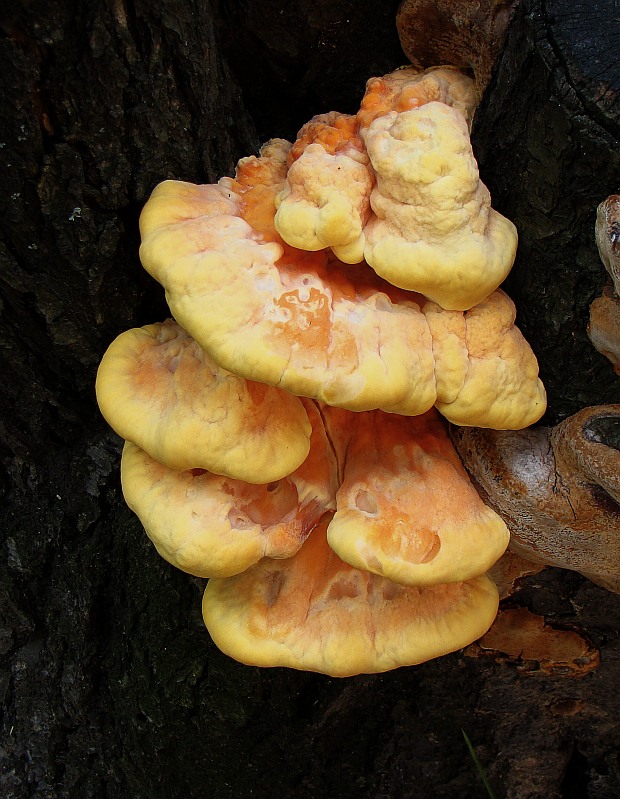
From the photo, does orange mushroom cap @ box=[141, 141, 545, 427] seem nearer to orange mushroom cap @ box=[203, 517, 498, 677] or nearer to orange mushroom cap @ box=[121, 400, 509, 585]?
Result: orange mushroom cap @ box=[121, 400, 509, 585]

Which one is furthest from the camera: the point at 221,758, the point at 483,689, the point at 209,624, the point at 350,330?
the point at 483,689

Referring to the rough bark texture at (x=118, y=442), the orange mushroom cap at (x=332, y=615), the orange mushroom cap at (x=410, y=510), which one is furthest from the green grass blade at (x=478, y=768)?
the orange mushroom cap at (x=410, y=510)

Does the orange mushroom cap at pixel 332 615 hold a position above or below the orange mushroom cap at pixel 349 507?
below

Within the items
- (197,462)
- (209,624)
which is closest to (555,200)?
(197,462)

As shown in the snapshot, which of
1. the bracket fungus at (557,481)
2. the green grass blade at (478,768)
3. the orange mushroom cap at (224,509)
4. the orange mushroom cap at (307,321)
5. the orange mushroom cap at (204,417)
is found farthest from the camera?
the green grass blade at (478,768)

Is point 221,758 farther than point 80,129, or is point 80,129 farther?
point 221,758

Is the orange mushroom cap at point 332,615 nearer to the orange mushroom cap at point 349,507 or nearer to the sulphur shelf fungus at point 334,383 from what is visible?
the sulphur shelf fungus at point 334,383

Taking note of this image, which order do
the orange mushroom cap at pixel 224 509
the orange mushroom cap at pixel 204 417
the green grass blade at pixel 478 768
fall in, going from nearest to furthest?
the orange mushroom cap at pixel 204 417
the orange mushroom cap at pixel 224 509
the green grass blade at pixel 478 768

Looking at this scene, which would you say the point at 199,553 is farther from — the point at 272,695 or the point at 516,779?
the point at 516,779
